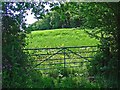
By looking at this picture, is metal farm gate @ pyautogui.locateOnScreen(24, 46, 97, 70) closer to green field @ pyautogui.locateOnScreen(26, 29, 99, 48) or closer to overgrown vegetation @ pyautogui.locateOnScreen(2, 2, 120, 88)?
green field @ pyautogui.locateOnScreen(26, 29, 99, 48)

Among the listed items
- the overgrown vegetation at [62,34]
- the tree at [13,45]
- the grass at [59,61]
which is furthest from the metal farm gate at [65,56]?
the tree at [13,45]

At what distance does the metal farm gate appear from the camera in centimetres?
448

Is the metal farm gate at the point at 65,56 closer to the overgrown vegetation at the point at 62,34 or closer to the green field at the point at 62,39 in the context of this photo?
the green field at the point at 62,39

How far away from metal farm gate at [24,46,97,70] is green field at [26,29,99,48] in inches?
4.6

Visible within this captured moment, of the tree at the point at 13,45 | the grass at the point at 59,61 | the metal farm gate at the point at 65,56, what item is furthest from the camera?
the metal farm gate at the point at 65,56

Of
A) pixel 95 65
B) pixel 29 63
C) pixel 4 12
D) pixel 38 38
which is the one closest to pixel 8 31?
pixel 4 12

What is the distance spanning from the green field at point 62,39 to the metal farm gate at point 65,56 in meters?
0.12

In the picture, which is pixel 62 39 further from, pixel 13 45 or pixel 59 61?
pixel 13 45

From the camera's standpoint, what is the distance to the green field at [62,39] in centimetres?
449

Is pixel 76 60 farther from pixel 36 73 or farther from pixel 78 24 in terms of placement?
pixel 36 73

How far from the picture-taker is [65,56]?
15.3 ft

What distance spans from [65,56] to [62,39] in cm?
29

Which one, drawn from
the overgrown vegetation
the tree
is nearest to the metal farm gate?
the overgrown vegetation

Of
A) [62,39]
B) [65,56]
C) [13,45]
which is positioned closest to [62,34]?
[62,39]
